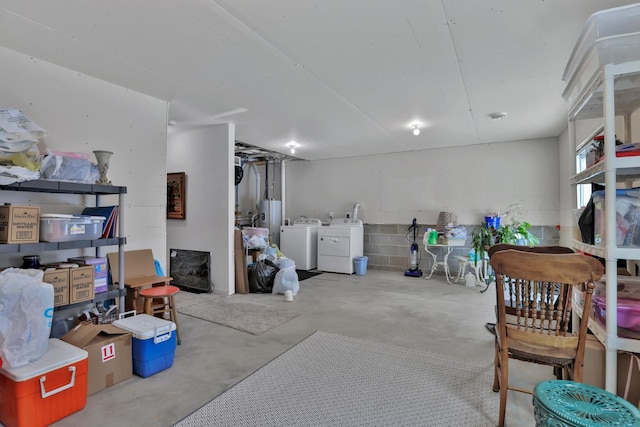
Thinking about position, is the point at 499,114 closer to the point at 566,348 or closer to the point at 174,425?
the point at 566,348

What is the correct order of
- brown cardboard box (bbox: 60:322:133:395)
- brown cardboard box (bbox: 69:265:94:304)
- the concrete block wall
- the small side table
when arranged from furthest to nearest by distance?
the concrete block wall → the small side table → brown cardboard box (bbox: 69:265:94:304) → brown cardboard box (bbox: 60:322:133:395)

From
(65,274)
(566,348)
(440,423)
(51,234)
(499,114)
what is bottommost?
(440,423)

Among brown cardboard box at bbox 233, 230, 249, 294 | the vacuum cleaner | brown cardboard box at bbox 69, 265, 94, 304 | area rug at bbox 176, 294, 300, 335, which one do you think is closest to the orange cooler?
brown cardboard box at bbox 69, 265, 94, 304

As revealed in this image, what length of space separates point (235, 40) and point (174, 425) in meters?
2.46

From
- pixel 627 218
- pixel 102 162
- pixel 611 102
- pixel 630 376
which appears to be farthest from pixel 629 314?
pixel 102 162

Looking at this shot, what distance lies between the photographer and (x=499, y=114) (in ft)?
13.1

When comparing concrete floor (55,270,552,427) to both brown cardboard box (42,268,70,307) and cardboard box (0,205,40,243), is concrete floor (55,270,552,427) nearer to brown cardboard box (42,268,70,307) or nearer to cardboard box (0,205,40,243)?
brown cardboard box (42,268,70,307)

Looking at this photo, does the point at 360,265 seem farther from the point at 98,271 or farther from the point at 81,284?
the point at 81,284

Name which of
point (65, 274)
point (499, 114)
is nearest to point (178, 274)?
point (65, 274)

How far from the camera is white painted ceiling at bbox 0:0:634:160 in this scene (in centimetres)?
196

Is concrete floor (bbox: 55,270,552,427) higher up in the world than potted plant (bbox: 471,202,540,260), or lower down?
lower down

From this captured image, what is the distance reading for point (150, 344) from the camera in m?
2.28

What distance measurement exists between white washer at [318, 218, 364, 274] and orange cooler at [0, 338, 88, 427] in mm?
4554

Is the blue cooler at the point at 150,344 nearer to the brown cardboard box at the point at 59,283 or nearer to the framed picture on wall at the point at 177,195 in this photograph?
the brown cardboard box at the point at 59,283
